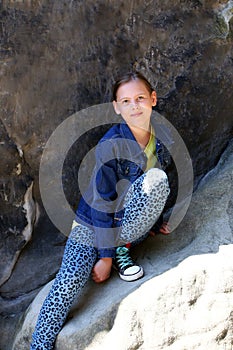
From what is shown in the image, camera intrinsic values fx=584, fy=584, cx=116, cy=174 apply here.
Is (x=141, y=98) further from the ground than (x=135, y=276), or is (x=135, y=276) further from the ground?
(x=141, y=98)

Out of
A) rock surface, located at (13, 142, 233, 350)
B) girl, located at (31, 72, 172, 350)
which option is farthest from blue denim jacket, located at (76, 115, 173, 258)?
rock surface, located at (13, 142, 233, 350)

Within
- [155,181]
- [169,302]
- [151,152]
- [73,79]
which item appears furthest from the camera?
[73,79]

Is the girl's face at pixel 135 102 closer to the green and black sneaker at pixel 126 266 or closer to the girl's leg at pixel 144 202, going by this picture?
the girl's leg at pixel 144 202

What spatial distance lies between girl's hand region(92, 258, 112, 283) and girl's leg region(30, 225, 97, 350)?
0.07 ft

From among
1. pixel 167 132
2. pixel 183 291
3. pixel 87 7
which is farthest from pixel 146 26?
pixel 183 291

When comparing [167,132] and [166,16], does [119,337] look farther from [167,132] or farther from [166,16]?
[166,16]

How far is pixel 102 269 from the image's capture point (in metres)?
1.63

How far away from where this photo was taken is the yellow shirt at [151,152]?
167 centimetres

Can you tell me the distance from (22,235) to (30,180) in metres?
0.18

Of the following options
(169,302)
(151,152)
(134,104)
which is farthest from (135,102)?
(169,302)

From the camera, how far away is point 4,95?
1.79 m

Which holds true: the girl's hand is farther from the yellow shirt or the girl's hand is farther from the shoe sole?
the yellow shirt

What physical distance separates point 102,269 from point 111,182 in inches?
9.6

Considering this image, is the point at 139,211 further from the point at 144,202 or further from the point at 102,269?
the point at 102,269
